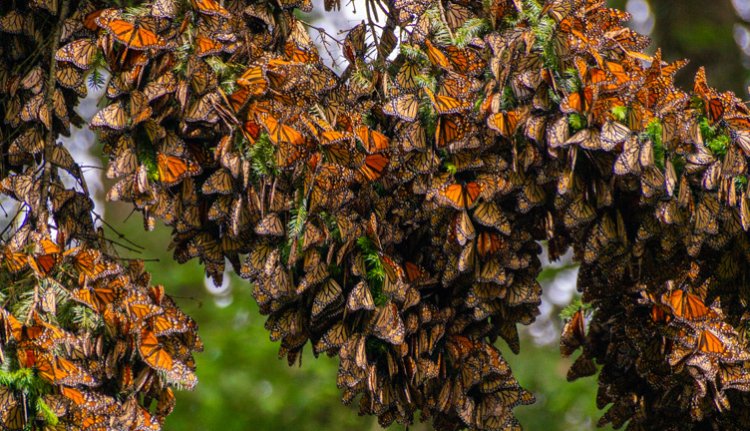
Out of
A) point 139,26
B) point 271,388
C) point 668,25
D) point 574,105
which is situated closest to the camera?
point 574,105

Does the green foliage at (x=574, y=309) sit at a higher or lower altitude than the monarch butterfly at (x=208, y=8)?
lower

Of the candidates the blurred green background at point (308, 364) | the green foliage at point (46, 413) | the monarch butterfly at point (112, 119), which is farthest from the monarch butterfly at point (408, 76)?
the blurred green background at point (308, 364)

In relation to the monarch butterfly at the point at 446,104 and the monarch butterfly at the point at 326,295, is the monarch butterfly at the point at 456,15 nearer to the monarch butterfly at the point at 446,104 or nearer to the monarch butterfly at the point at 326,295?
the monarch butterfly at the point at 446,104

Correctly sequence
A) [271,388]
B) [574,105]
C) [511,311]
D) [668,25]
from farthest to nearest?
[271,388] → [668,25] → [511,311] → [574,105]

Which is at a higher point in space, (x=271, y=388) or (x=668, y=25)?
(x=668, y=25)

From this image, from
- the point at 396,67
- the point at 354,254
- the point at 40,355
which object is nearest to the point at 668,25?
the point at 396,67

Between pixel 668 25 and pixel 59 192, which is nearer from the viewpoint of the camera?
pixel 59 192

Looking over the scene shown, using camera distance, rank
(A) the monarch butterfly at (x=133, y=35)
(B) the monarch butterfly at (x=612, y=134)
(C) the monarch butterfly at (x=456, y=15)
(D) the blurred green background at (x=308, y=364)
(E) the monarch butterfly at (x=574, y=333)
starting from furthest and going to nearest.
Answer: (D) the blurred green background at (x=308, y=364) < (E) the monarch butterfly at (x=574, y=333) < (C) the monarch butterfly at (x=456, y=15) < (A) the monarch butterfly at (x=133, y=35) < (B) the monarch butterfly at (x=612, y=134)

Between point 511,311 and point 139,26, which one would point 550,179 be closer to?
point 511,311
